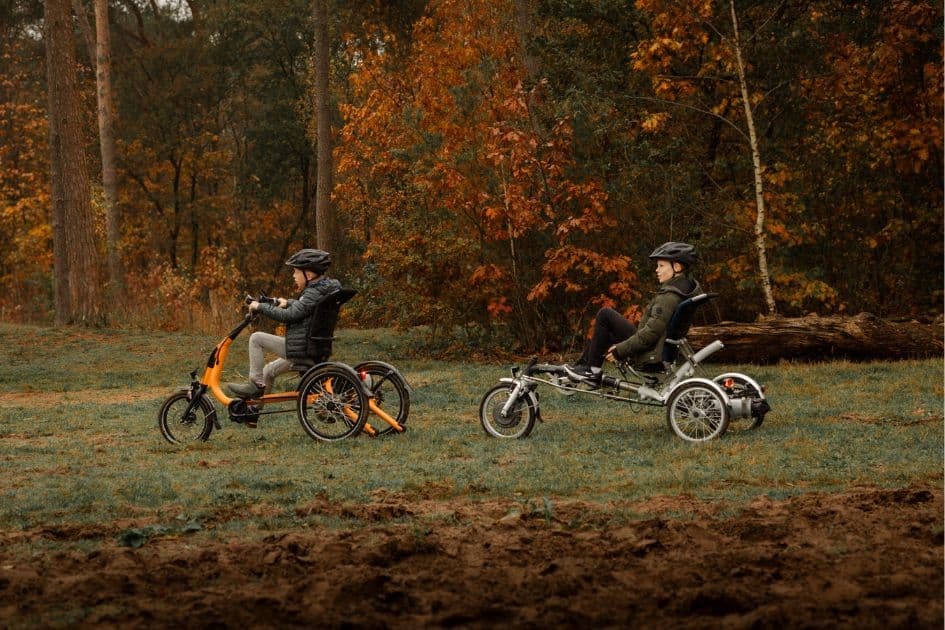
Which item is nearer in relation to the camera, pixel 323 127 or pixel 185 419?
pixel 185 419

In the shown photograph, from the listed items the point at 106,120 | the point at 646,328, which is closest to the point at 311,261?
the point at 646,328

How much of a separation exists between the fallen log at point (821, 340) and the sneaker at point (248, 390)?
7839mm

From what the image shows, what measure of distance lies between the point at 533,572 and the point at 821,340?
12843 millimetres

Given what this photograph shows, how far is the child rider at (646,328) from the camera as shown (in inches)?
418

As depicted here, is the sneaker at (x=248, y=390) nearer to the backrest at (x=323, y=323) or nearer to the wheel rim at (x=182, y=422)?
the wheel rim at (x=182, y=422)

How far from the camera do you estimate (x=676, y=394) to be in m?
10.2

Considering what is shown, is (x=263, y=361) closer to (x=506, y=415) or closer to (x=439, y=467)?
(x=506, y=415)

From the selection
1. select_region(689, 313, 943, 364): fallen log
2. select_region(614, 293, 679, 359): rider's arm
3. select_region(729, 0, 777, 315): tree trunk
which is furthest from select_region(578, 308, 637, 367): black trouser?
select_region(729, 0, 777, 315): tree trunk

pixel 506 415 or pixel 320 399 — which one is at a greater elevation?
pixel 320 399

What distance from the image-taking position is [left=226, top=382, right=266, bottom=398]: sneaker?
11109mm

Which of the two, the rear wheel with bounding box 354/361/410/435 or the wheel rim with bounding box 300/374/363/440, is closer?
the wheel rim with bounding box 300/374/363/440

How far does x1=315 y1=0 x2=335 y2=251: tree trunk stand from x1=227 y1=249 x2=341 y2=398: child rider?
540 inches

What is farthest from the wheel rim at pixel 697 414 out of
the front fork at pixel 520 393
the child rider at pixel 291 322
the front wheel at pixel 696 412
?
the child rider at pixel 291 322

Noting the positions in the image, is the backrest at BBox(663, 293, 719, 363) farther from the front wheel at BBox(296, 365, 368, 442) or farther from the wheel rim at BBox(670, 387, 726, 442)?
the front wheel at BBox(296, 365, 368, 442)
